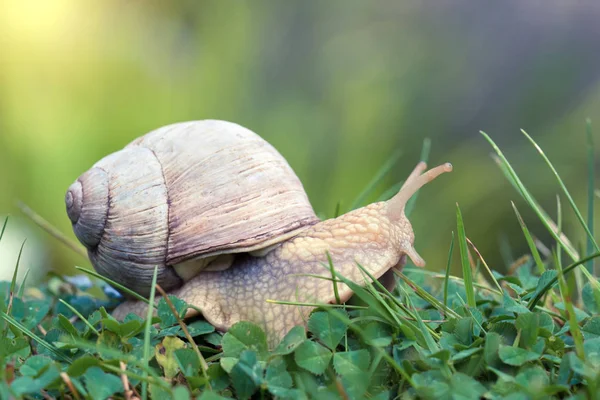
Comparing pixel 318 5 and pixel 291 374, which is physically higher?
pixel 318 5

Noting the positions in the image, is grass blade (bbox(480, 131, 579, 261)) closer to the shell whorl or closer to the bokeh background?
the shell whorl

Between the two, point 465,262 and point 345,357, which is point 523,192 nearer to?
point 465,262

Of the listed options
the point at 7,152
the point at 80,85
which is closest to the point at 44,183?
the point at 7,152

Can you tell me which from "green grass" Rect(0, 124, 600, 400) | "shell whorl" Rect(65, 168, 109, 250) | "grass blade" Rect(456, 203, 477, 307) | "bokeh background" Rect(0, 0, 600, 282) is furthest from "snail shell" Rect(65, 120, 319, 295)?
"bokeh background" Rect(0, 0, 600, 282)

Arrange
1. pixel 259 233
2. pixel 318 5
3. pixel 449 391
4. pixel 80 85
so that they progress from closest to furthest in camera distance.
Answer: pixel 449 391 < pixel 259 233 < pixel 80 85 < pixel 318 5

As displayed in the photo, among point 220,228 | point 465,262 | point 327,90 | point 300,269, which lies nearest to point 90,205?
point 220,228

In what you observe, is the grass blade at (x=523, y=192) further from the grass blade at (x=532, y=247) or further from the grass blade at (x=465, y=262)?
the grass blade at (x=465, y=262)

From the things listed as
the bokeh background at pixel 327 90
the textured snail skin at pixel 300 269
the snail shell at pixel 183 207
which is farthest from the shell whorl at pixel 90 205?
the bokeh background at pixel 327 90

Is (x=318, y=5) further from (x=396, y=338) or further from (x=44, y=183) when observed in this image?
(x=396, y=338)

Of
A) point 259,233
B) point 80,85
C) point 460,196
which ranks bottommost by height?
point 460,196
